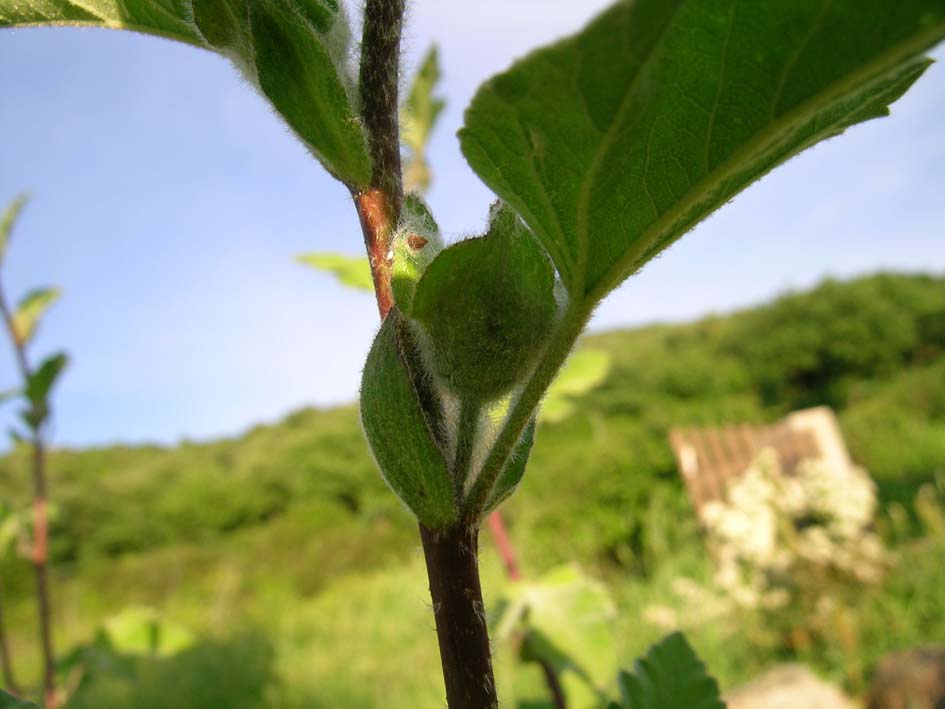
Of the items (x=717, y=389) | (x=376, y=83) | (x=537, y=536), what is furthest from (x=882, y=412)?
(x=376, y=83)

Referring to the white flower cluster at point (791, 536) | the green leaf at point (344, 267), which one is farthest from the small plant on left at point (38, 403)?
the white flower cluster at point (791, 536)

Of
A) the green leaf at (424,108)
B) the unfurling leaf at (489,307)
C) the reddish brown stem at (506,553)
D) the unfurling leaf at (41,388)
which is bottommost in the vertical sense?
the reddish brown stem at (506,553)

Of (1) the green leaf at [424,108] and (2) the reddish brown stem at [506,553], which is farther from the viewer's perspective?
(1) the green leaf at [424,108]

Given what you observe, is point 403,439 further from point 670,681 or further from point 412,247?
point 670,681

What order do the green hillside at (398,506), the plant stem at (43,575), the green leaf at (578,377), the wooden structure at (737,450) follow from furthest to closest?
the wooden structure at (737,450) → the green hillside at (398,506) → the green leaf at (578,377) → the plant stem at (43,575)

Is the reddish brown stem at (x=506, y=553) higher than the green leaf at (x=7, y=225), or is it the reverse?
the green leaf at (x=7, y=225)

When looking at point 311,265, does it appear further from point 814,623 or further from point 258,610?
point 258,610

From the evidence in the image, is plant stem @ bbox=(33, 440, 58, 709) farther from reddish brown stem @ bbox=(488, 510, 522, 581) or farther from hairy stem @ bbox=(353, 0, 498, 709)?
hairy stem @ bbox=(353, 0, 498, 709)

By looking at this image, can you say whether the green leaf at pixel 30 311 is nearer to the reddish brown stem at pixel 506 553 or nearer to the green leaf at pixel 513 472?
the reddish brown stem at pixel 506 553
